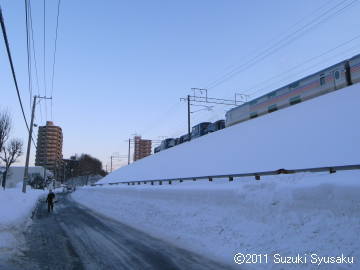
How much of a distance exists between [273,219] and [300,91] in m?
17.2

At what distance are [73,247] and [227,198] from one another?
5412 mm

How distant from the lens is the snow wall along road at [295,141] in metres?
14.7

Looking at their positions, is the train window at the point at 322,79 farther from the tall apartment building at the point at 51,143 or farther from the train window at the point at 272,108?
the tall apartment building at the point at 51,143

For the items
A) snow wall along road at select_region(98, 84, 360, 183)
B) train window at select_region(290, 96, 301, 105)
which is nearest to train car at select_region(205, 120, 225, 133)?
snow wall along road at select_region(98, 84, 360, 183)

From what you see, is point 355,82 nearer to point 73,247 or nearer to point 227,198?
point 227,198

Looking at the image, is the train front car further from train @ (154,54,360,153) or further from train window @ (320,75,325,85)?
train window @ (320,75,325,85)

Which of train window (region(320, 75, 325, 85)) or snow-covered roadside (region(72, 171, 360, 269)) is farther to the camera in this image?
train window (region(320, 75, 325, 85))

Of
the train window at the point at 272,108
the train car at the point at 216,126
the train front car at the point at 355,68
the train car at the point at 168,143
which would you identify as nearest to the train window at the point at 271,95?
the train window at the point at 272,108

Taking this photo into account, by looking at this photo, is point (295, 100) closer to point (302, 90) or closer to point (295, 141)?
point (302, 90)

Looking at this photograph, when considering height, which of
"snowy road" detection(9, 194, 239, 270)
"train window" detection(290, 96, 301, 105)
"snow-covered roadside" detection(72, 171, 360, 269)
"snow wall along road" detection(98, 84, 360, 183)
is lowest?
"snowy road" detection(9, 194, 239, 270)

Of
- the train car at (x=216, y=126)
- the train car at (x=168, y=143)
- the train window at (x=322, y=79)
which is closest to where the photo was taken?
the train window at (x=322, y=79)

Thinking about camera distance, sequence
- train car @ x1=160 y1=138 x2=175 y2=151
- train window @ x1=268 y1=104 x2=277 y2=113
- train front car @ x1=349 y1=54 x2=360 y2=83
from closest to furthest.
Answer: train front car @ x1=349 y1=54 x2=360 y2=83, train window @ x1=268 y1=104 x2=277 y2=113, train car @ x1=160 y1=138 x2=175 y2=151

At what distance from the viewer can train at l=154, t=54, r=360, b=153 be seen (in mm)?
19020

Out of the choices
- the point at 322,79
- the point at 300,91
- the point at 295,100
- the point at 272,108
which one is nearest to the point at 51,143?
the point at 272,108
